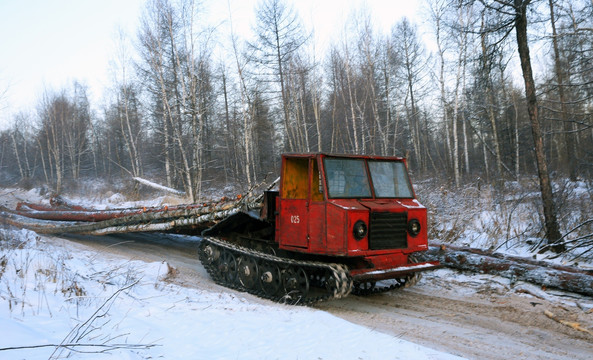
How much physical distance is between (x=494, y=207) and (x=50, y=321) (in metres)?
10.3

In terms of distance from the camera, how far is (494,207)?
10406mm

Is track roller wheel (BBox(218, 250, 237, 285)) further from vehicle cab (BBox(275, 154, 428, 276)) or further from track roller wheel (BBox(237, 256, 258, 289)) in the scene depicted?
vehicle cab (BBox(275, 154, 428, 276))

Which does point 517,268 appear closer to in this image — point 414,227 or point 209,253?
point 414,227

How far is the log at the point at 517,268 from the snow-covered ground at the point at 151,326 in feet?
10.4

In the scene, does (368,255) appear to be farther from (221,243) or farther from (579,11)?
(579,11)

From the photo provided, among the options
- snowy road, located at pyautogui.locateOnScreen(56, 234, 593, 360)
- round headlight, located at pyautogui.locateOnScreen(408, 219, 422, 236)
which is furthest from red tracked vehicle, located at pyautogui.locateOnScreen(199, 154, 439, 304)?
snowy road, located at pyautogui.locateOnScreen(56, 234, 593, 360)

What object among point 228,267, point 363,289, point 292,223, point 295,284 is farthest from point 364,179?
point 228,267

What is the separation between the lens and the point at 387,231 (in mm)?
5879

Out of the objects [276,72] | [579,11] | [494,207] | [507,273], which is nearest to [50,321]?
[507,273]

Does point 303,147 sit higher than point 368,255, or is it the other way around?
point 303,147

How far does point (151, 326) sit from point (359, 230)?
9.90 ft

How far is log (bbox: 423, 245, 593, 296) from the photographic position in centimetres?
563

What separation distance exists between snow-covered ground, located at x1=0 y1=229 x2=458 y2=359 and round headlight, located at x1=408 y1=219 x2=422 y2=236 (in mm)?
2034

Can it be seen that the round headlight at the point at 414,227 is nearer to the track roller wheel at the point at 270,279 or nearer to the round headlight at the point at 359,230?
the round headlight at the point at 359,230
